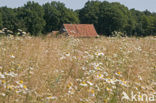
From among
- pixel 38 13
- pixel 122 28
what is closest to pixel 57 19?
pixel 38 13

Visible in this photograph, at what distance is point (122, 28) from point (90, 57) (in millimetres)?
62082

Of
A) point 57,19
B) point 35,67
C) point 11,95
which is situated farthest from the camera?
point 57,19

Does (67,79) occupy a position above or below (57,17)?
below

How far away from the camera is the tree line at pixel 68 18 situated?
57.8m

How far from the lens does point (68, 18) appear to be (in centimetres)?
6488

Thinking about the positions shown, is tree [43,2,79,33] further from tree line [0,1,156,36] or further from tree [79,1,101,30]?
tree [79,1,101,30]

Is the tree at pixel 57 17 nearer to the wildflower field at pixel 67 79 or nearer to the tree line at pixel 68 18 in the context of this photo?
the tree line at pixel 68 18

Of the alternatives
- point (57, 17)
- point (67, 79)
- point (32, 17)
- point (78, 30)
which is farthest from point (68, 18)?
point (67, 79)

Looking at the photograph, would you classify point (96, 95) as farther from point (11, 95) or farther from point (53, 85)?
point (11, 95)

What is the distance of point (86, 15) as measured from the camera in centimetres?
6812

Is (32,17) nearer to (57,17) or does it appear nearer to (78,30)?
(57,17)

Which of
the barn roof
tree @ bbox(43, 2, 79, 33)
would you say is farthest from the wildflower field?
tree @ bbox(43, 2, 79, 33)

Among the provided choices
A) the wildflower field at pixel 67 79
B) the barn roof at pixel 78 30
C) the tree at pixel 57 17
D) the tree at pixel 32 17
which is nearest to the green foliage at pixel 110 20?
the tree at pixel 57 17

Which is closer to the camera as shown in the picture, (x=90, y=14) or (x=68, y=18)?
(x=68, y=18)
